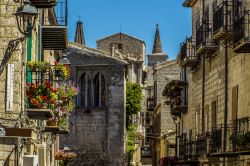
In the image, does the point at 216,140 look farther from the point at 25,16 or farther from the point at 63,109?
the point at 25,16

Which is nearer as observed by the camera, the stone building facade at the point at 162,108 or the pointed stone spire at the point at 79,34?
the stone building facade at the point at 162,108

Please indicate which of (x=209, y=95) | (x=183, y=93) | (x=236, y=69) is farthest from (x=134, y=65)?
(x=236, y=69)

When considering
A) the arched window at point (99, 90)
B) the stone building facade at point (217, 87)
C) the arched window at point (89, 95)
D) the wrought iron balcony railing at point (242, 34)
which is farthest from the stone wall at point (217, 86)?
the arched window at point (89, 95)

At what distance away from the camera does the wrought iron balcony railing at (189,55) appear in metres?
35.6

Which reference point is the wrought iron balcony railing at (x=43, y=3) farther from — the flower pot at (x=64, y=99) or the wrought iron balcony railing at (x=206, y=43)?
the wrought iron balcony railing at (x=206, y=43)

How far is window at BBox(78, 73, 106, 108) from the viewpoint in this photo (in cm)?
5178

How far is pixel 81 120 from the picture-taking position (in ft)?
171

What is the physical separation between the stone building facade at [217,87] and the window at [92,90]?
475 inches

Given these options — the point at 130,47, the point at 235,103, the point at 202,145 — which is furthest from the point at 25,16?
the point at 130,47

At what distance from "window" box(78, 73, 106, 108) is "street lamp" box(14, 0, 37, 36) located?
30.5 metres

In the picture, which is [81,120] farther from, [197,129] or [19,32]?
[19,32]

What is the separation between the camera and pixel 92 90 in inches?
2039

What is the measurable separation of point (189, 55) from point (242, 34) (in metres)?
13.6

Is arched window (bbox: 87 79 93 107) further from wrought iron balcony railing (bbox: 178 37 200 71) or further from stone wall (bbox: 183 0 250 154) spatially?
wrought iron balcony railing (bbox: 178 37 200 71)
